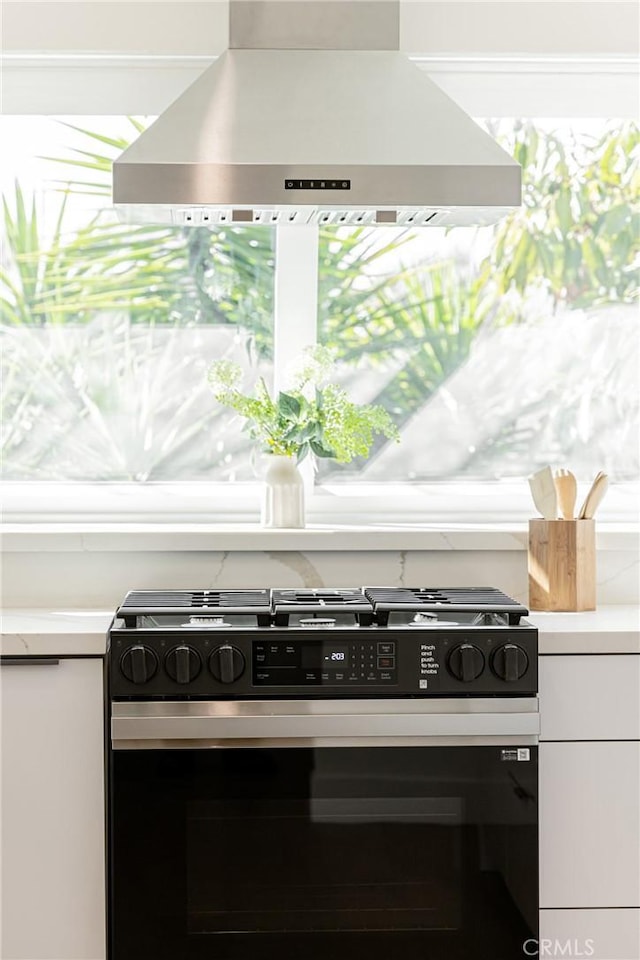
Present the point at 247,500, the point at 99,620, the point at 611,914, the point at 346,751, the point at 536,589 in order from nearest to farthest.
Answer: the point at 346,751 < the point at 611,914 < the point at 99,620 < the point at 536,589 < the point at 247,500

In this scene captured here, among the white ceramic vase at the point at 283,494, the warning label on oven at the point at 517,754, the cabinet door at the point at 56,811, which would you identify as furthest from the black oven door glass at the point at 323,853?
the white ceramic vase at the point at 283,494

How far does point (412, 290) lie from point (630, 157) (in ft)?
2.13

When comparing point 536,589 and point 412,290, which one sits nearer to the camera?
point 536,589

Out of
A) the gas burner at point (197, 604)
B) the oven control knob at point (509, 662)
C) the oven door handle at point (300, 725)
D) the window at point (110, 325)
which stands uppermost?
the window at point (110, 325)

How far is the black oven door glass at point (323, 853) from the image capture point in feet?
5.75

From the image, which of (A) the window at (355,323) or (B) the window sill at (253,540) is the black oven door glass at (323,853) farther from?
(A) the window at (355,323)

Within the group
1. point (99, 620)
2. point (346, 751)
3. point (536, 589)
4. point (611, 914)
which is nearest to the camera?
point (346, 751)

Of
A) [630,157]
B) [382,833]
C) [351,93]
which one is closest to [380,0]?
[351,93]

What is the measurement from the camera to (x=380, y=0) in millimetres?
2137

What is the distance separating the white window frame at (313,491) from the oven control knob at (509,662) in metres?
0.76

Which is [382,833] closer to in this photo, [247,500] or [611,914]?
[611,914]

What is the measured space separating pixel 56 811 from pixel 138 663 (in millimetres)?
360

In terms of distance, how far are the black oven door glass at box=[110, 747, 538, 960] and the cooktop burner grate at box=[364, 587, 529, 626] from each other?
245 millimetres

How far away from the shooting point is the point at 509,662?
1757mm
